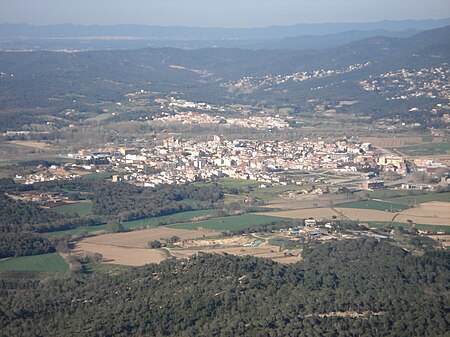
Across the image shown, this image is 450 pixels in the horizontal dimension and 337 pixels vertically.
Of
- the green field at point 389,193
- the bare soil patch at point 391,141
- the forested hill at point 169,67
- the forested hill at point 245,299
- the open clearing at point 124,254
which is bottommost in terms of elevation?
the forested hill at point 169,67

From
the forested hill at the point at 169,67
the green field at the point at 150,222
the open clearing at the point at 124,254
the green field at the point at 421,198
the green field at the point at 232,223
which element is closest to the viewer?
the open clearing at the point at 124,254

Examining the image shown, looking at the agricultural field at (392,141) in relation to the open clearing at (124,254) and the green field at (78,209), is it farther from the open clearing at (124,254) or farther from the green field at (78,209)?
the open clearing at (124,254)

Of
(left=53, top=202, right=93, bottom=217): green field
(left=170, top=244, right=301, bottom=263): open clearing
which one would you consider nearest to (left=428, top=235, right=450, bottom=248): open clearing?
(left=170, top=244, right=301, bottom=263): open clearing

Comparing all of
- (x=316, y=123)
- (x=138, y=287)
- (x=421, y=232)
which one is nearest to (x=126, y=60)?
(x=316, y=123)

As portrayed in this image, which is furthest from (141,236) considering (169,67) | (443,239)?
(169,67)

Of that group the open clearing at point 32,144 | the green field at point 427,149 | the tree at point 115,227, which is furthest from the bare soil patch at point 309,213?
the open clearing at point 32,144

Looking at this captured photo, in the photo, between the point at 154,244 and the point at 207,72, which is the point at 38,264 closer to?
the point at 154,244

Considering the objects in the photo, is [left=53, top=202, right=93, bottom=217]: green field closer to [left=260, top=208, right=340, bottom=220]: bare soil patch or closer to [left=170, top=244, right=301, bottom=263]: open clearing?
[left=170, top=244, right=301, bottom=263]: open clearing

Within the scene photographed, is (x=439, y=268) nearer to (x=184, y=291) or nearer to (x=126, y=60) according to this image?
(x=184, y=291)
